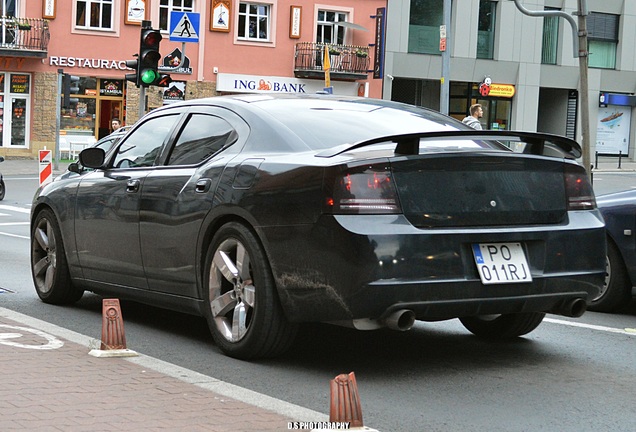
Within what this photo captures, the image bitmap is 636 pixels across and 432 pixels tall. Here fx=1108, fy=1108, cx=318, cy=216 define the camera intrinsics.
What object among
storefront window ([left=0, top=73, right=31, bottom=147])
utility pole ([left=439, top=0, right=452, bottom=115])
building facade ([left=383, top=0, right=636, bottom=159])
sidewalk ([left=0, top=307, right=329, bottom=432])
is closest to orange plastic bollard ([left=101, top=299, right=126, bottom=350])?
sidewalk ([left=0, top=307, right=329, bottom=432])

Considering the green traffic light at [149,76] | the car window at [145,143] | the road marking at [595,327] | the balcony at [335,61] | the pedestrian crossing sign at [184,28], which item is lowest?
the road marking at [595,327]

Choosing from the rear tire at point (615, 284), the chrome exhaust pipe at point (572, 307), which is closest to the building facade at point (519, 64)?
the rear tire at point (615, 284)

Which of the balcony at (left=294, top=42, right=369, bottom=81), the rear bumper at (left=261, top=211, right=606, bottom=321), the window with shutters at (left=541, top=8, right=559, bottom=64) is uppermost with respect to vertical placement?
the window with shutters at (left=541, top=8, right=559, bottom=64)

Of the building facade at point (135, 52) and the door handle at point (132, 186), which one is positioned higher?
the building facade at point (135, 52)

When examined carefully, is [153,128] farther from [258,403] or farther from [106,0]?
[106,0]

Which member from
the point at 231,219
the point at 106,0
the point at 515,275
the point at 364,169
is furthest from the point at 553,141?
the point at 106,0

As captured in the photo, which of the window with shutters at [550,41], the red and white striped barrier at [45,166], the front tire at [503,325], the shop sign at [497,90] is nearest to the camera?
the front tire at [503,325]

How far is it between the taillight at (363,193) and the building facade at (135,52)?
33867 mm

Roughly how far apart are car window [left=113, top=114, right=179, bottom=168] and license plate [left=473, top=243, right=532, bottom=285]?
256cm

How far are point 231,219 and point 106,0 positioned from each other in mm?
39046

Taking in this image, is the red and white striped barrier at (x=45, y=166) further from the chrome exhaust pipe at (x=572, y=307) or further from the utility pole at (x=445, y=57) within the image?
the chrome exhaust pipe at (x=572, y=307)

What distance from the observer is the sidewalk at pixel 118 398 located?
183 inches

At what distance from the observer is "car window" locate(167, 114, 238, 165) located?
272 inches

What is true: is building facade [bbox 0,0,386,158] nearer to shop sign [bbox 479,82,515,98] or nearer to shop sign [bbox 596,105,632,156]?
shop sign [bbox 479,82,515,98]
